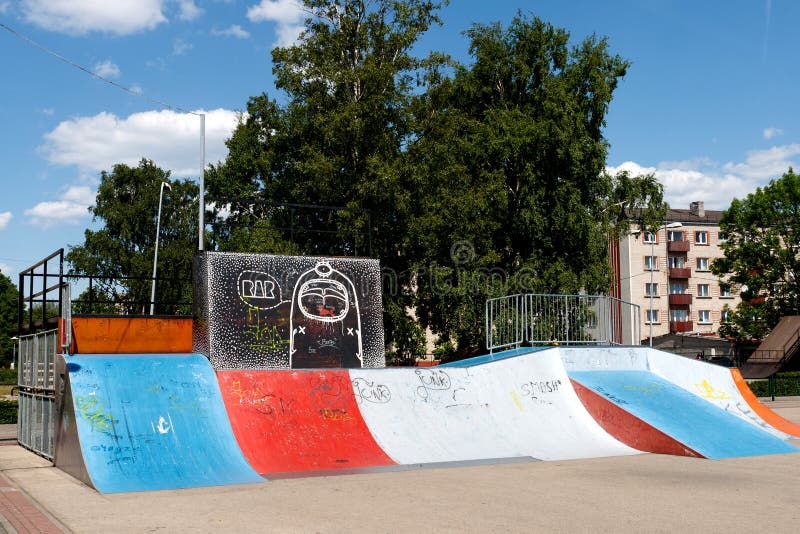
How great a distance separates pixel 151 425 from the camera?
37.0 feet

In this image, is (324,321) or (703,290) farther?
(703,290)

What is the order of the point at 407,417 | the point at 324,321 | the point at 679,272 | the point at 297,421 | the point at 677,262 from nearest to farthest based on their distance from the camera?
the point at 297,421, the point at 407,417, the point at 324,321, the point at 679,272, the point at 677,262

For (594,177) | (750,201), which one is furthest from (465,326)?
(750,201)

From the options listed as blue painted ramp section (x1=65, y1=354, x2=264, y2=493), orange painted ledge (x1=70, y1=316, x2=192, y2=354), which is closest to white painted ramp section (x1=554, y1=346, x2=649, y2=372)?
blue painted ramp section (x1=65, y1=354, x2=264, y2=493)

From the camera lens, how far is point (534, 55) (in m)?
34.4

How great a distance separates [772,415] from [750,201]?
36.3m

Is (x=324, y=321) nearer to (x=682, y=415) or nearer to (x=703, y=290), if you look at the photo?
(x=682, y=415)

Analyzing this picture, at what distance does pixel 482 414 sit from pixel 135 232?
37.3 meters

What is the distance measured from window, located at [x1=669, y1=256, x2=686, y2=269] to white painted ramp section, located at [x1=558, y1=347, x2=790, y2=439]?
5645 centimetres

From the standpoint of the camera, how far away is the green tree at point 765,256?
1882 inches

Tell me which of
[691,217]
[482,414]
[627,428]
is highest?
[691,217]

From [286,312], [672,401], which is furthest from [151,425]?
[672,401]

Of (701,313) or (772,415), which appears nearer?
(772,415)

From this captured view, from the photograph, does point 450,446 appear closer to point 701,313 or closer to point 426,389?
point 426,389
